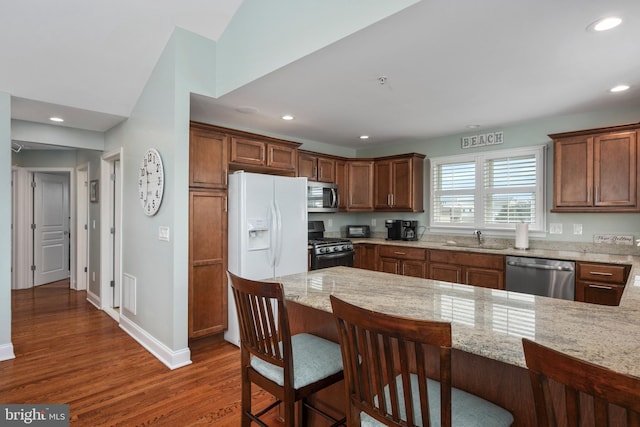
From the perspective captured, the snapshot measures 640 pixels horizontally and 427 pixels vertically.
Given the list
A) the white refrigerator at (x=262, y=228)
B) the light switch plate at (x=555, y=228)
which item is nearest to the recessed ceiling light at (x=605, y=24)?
the light switch plate at (x=555, y=228)

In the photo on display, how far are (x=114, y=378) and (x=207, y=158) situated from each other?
6.67 feet

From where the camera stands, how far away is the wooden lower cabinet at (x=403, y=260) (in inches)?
175

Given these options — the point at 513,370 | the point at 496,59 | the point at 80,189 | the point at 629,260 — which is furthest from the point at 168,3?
the point at 629,260

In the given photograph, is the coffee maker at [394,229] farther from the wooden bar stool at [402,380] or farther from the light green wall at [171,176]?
the wooden bar stool at [402,380]

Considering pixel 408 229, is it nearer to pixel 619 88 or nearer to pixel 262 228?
pixel 262 228

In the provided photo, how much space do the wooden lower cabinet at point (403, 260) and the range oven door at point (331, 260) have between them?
47 centimetres

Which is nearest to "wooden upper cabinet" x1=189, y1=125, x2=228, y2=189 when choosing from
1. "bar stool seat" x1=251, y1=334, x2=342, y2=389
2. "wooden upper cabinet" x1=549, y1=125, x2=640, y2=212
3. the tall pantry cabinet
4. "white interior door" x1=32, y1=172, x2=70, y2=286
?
the tall pantry cabinet

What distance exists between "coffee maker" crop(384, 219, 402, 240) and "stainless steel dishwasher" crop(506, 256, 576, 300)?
1702 millimetres

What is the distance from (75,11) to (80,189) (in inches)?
139

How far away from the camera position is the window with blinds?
4.20 metres

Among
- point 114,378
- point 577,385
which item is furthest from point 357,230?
point 577,385

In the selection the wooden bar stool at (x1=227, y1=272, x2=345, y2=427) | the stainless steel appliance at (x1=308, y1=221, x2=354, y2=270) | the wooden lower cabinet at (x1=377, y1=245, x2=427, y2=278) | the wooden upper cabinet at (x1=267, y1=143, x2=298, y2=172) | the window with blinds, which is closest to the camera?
the wooden bar stool at (x1=227, y1=272, x2=345, y2=427)

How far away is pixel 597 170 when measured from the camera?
349cm

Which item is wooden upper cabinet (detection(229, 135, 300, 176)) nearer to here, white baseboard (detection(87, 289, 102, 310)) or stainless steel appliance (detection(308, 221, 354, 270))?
stainless steel appliance (detection(308, 221, 354, 270))
